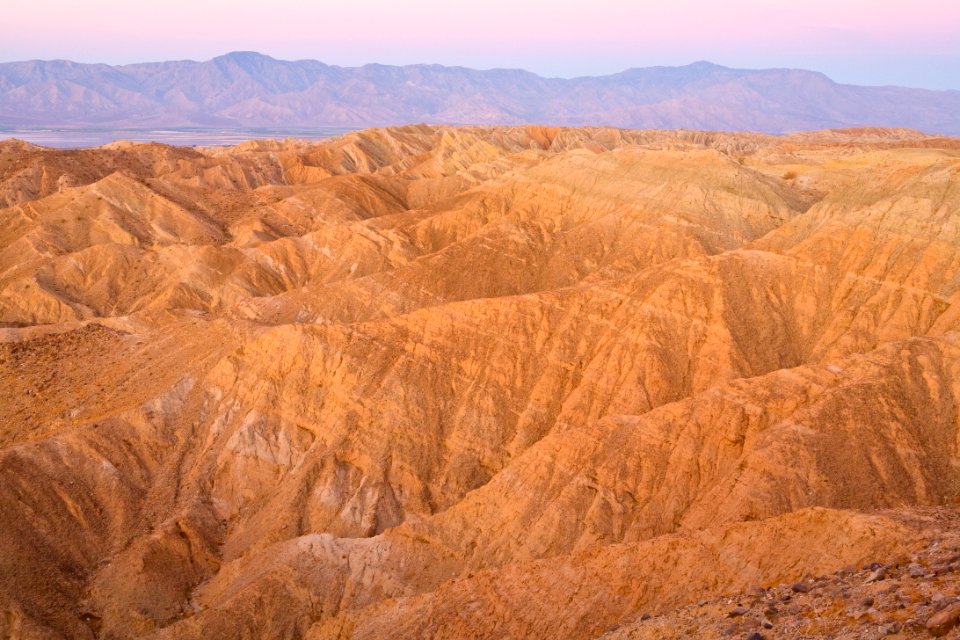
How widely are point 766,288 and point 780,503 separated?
716 inches

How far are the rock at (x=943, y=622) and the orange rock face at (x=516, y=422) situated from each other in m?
0.10

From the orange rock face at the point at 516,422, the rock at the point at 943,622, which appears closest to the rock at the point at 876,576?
the orange rock face at the point at 516,422

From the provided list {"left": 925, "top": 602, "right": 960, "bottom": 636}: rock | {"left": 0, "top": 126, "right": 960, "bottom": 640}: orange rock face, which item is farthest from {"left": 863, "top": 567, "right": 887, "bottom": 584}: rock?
{"left": 925, "top": 602, "right": 960, "bottom": 636}: rock

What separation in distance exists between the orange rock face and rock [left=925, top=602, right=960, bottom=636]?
95mm

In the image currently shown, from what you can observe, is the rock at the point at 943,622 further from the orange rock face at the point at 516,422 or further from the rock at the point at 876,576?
the rock at the point at 876,576

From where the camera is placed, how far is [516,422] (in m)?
37.7

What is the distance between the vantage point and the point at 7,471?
32.4 m

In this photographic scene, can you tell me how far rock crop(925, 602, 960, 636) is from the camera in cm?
1320

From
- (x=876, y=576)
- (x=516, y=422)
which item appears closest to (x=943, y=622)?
(x=876, y=576)

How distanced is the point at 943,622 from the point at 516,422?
25091 millimetres

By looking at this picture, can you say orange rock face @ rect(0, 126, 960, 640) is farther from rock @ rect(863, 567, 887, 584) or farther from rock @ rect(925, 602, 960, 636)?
rock @ rect(863, 567, 887, 584)

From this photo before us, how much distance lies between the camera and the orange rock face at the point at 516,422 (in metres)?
24.6

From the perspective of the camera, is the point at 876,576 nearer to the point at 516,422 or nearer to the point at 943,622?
the point at 943,622

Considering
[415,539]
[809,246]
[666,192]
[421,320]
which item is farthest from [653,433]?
[666,192]
